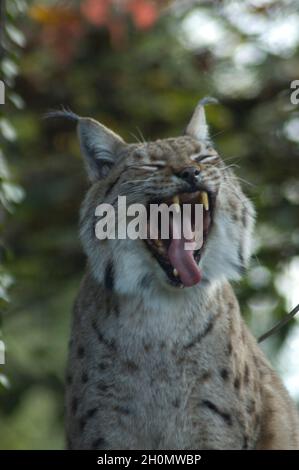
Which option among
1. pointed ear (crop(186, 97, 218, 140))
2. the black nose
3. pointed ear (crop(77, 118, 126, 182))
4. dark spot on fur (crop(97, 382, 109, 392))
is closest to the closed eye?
the black nose

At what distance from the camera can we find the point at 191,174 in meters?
7.89

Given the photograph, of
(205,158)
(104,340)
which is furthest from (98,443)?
(205,158)

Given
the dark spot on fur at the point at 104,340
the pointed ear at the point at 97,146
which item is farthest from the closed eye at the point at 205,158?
the dark spot on fur at the point at 104,340

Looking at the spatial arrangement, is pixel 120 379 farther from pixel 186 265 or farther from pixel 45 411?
pixel 45 411

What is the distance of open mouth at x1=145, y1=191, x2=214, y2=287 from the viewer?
796cm

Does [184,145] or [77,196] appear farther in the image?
[77,196]

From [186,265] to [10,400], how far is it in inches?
237

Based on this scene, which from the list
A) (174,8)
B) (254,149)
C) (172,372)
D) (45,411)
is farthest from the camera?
(45,411)

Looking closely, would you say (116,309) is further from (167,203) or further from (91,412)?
(167,203)

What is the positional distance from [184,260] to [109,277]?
0.55m
